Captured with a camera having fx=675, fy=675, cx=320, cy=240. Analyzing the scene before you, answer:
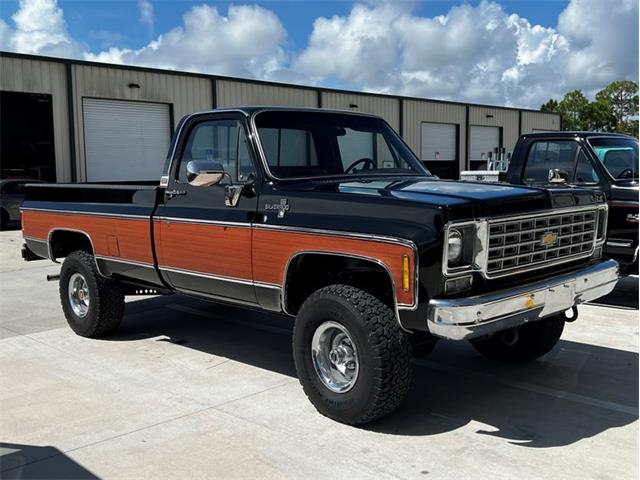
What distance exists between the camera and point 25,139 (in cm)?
2505

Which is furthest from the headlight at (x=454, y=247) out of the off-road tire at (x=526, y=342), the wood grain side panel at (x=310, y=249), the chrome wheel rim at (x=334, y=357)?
the off-road tire at (x=526, y=342)

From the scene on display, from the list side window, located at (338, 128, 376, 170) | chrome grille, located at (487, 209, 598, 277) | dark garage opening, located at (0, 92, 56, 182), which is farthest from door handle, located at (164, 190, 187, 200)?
dark garage opening, located at (0, 92, 56, 182)

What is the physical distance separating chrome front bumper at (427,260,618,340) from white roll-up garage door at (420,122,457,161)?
2857 cm

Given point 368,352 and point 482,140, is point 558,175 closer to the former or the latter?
point 368,352

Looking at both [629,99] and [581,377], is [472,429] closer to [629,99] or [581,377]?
[581,377]

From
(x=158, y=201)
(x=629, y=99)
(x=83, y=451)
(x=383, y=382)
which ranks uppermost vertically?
(x=629, y=99)

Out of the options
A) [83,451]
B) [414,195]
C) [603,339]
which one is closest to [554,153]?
[603,339]

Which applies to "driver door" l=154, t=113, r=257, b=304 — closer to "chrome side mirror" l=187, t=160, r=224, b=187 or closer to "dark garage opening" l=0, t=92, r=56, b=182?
"chrome side mirror" l=187, t=160, r=224, b=187

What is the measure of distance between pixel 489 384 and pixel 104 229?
3.69m

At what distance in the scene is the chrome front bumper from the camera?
12.2ft

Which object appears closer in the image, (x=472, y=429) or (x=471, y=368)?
(x=472, y=429)

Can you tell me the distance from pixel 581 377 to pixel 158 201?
146 inches

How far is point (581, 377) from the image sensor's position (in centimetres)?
530

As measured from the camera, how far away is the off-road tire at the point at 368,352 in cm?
406
